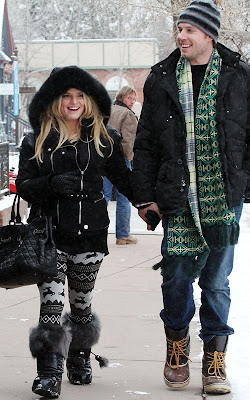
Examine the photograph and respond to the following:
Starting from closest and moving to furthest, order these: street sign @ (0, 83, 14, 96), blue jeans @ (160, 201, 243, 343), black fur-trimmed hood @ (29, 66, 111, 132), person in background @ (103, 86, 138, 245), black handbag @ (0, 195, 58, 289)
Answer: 1. black handbag @ (0, 195, 58, 289)
2. blue jeans @ (160, 201, 243, 343)
3. black fur-trimmed hood @ (29, 66, 111, 132)
4. person in background @ (103, 86, 138, 245)
5. street sign @ (0, 83, 14, 96)

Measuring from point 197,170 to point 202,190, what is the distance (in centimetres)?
11

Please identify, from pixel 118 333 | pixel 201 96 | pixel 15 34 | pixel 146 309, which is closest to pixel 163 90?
pixel 201 96

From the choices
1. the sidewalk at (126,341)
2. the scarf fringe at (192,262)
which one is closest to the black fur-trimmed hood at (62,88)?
the scarf fringe at (192,262)

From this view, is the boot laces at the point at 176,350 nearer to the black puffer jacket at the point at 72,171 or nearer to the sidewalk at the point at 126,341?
the sidewalk at the point at 126,341

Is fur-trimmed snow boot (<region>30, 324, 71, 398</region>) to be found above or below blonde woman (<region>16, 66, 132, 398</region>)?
below

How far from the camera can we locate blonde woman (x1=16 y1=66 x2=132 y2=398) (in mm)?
4430

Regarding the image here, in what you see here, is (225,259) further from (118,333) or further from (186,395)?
(118,333)

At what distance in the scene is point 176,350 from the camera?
4.59 meters

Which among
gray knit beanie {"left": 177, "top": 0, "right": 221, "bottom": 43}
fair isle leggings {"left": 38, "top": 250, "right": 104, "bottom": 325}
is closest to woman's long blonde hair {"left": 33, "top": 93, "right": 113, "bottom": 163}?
fair isle leggings {"left": 38, "top": 250, "right": 104, "bottom": 325}

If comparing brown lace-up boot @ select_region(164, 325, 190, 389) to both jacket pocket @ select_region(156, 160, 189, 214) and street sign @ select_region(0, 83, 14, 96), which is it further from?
street sign @ select_region(0, 83, 14, 96)

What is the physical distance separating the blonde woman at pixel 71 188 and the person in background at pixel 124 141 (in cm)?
537

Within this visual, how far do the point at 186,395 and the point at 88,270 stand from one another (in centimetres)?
85

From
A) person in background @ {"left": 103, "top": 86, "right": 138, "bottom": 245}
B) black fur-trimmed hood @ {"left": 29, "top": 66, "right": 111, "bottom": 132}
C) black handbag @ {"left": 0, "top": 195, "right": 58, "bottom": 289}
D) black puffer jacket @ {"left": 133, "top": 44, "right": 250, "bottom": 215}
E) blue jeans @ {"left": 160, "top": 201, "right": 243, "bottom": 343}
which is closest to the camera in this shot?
black handbag @ {"left": 0, "top": 195, "right": 58, "bottom": 289}

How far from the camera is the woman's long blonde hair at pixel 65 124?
458 cm
